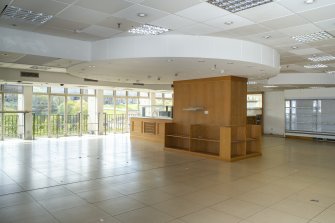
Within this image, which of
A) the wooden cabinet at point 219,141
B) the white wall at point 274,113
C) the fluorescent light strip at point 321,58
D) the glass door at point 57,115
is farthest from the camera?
the white wall at point 274,113

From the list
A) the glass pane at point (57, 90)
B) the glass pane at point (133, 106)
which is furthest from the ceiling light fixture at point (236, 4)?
the glass pane at point (133, 106)

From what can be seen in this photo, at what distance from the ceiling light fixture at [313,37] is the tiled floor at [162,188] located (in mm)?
3437

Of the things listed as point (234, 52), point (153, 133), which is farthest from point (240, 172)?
point (153, 133)

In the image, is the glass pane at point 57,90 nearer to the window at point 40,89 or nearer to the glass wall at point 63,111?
the glass wall at point 63,111

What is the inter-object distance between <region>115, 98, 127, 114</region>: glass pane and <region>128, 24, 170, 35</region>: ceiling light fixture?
40.7 feet

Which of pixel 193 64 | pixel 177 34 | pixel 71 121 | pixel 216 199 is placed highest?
pixel 177 34

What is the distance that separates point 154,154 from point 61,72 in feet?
20.3

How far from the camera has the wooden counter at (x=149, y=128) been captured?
13.1m

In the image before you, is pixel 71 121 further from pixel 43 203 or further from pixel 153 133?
pixel 43 203

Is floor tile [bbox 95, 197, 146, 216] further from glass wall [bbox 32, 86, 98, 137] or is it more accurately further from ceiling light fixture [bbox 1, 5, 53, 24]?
glass wall [bbox 32, 86, 98, 137]

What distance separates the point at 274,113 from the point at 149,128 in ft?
27.2

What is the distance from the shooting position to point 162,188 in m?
5.78

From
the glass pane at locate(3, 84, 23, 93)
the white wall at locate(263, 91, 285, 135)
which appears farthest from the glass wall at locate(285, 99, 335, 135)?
the glass pane at locate(3, 84, 23, 93)

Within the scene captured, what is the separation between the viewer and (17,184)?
596cm
